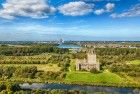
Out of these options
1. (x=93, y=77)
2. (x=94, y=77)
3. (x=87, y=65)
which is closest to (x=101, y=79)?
(x=94, y=77)

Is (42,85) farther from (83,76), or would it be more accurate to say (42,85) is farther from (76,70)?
(76,70)

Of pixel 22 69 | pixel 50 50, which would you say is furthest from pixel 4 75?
pixel 50 50

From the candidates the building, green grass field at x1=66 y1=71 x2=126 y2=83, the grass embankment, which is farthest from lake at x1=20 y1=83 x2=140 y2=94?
the building

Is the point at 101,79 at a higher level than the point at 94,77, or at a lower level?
lower

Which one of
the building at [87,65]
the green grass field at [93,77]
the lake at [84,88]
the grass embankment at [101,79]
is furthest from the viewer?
the building at [87,65]

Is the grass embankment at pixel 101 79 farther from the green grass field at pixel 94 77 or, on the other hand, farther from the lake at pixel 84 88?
the lake at pixel 84 88

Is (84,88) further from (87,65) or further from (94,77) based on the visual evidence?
(87,65)

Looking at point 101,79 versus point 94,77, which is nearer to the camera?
point 101,79

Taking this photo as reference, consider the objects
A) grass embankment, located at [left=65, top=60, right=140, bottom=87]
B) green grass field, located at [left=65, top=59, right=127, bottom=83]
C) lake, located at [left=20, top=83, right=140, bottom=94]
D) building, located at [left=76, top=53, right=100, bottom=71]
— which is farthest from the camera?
building, located at [left=76, top=53, right=100, bottom=71]

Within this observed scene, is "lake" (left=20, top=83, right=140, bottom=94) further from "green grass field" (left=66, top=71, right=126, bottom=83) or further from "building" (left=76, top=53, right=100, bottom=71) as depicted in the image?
"building" (left=76, top=53, right=100, bottom=71)

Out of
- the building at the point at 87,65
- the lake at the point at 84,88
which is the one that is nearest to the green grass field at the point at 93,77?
the building at the point at 87,65

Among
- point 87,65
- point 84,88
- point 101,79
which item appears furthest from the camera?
point 87,65
